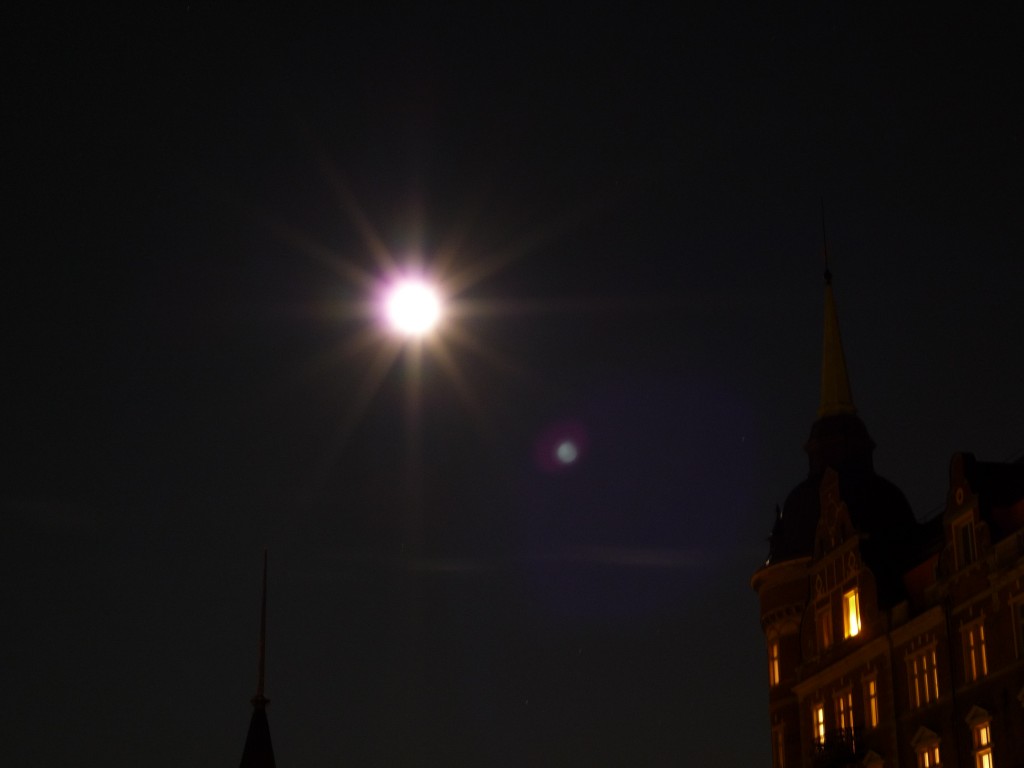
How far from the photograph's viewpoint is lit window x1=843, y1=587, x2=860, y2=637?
2144 inches

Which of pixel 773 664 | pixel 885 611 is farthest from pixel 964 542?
pixel 773 664

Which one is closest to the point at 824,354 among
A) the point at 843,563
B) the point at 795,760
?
the point at 843,563

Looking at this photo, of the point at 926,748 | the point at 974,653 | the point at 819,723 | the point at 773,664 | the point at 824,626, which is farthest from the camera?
the point at 773,664

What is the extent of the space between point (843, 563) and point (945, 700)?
756cm

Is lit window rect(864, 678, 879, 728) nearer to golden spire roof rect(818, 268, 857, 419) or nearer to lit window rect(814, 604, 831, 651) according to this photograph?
lit window rect(814, 604, 831, 651)

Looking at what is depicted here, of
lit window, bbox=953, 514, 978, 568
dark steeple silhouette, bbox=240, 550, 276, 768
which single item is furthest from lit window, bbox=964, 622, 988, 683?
Answer: dark steeple silhouette, bbox=240, 550, 276, 768

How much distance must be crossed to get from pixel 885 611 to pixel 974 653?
4.91 m

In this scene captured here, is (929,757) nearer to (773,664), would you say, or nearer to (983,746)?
(983,746)

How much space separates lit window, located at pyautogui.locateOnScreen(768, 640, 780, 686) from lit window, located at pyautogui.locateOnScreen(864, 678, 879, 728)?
6.61 m

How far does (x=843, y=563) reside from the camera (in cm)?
5556

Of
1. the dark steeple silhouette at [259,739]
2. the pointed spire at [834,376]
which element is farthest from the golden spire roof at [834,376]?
the dark steeple silhouette at [259,739]

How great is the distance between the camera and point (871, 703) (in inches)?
2096

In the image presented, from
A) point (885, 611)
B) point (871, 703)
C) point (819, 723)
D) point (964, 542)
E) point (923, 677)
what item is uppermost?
point (964, 542)

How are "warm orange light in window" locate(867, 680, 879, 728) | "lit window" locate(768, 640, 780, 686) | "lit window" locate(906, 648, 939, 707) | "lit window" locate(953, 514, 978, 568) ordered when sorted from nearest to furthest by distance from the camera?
"lit window" locate(953, 514, 978, 568), "lit window" locate(906, 648, 939, 707), "warm orange light in window" locate(867, 680, 879, 728), "lit window" locate(768, 640, 780, 686)
